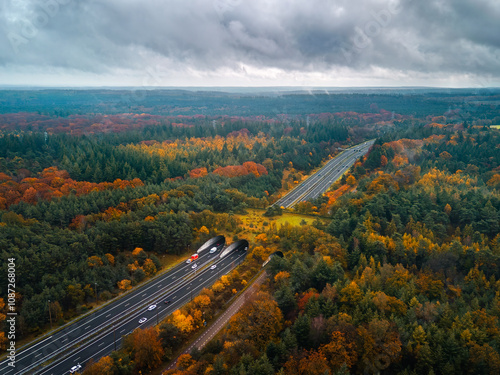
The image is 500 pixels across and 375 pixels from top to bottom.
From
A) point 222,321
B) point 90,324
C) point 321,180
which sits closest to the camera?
point 90,324

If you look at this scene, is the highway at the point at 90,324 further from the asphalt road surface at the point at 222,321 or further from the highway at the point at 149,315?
the asphalt road surface at the point at 222,321

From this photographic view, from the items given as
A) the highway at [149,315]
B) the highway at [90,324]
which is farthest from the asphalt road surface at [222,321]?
the highway at [90,324]

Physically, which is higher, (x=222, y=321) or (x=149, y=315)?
(x=222, y=321)

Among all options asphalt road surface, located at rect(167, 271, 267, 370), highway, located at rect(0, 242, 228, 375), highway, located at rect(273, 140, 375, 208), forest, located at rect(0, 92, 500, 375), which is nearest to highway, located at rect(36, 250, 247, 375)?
highway, located at rect(0, 242, 228, 375)

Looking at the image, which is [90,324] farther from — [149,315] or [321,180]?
[321,180]

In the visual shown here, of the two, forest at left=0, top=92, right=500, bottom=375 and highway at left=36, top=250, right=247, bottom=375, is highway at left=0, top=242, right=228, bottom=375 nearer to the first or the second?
highway at left=36, top=250, right=247, bottom=375

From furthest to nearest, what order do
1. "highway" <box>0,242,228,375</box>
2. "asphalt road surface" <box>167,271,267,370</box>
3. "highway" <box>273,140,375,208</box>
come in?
1. "highway" <box>273,140,375,208</box>
2. "asphalt road surface" <box>167,271,267,370</box>
3. "highway" <box>0,242,228,375</box>

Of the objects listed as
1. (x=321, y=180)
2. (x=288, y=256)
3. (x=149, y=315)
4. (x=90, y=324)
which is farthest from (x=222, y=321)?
(x=321, y=180)
